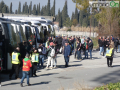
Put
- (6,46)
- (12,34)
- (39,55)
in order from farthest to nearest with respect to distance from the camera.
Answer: (39,55)
(12,34)
(6,46)

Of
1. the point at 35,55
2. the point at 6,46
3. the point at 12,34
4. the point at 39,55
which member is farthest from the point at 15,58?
the point at 39,55

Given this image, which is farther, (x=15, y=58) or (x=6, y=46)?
(x=6, y=46)

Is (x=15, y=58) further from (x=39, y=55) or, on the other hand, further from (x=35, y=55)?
(x=39, y=55)

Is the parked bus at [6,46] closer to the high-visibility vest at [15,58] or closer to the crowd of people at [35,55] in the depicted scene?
the crowd of people at [35,55]

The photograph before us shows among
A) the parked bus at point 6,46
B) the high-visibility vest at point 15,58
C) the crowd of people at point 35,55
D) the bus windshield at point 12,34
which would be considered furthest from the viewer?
the bus windshield at point 12,34

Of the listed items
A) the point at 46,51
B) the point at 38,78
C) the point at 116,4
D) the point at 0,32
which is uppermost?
the point at 116,4

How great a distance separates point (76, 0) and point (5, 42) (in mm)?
31960

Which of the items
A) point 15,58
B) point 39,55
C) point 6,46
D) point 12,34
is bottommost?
point 39,55

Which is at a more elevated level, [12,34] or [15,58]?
[12,34]

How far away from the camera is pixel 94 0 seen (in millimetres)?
41938

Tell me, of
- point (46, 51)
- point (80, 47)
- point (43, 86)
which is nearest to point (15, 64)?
point (43, 86)

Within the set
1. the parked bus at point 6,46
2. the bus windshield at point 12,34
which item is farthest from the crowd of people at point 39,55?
the parked bus at point 6,46

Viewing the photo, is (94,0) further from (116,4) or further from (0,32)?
(0,32)

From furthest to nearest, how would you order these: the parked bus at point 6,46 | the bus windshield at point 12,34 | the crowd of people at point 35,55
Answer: the bus windshield at point 12,34, the parked bus at point 6,46, the crowd of people at point 35,55
